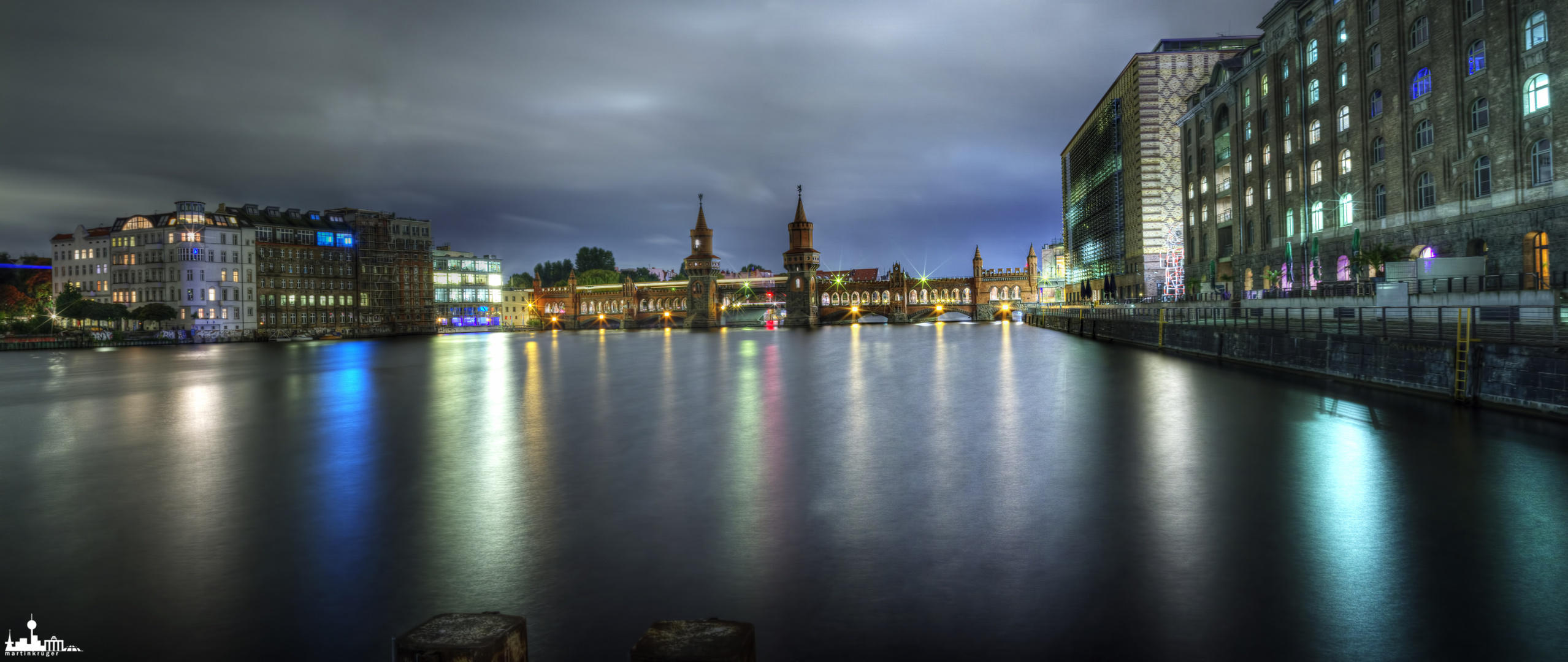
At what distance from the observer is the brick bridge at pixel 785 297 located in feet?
470

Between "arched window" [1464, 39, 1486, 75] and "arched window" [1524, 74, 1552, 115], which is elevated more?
"arched window" [1464, 39, 1486, 75]

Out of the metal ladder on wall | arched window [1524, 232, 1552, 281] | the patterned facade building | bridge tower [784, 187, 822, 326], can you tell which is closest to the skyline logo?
the metal ladder on wall

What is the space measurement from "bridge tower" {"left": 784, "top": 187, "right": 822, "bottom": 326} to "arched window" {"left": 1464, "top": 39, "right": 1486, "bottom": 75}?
357ft

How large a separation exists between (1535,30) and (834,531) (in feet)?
148

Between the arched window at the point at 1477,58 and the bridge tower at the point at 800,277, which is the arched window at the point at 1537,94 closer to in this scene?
the arched window at the point at 1477,58

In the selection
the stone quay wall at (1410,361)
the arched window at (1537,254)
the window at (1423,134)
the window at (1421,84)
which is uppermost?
the window at (1421,84)

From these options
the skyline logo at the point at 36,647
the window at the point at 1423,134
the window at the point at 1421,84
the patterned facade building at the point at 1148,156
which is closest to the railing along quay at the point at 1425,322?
the window at the point at 1423,134

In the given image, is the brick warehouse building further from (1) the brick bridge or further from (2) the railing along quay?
(1) the brick bridge

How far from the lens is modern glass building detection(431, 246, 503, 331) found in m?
139

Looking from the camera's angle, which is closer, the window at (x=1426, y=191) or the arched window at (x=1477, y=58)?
the arched window at (x=1477, y=58)

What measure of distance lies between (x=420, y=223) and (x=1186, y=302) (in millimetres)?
122758

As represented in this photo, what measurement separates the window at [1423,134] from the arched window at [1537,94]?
5979 mm

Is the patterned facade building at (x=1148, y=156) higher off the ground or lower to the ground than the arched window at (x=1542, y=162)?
higher

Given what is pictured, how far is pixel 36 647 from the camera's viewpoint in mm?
5965
